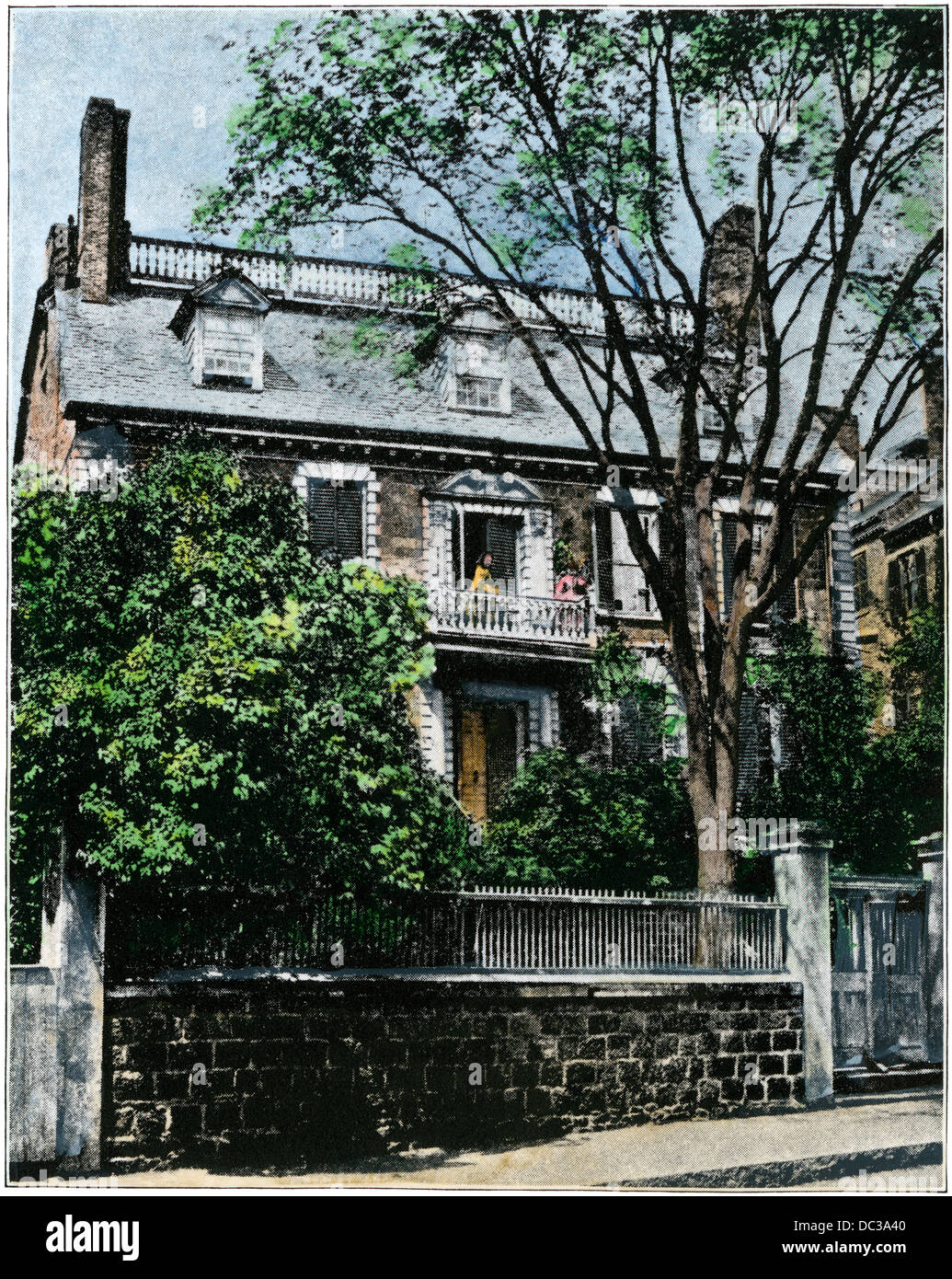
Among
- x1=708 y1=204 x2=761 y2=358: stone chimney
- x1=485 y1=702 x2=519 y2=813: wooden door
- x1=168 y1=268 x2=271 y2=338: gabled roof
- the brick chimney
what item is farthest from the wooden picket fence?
the brick chimney

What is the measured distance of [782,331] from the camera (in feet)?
44.8

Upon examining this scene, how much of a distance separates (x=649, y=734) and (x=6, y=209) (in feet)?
21.8

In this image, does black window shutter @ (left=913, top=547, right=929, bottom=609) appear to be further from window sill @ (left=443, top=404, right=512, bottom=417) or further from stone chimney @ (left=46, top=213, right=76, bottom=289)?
stone chimney @ (left=46, top=213, right=76, bottom=289)

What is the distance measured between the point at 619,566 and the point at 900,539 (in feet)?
7.98

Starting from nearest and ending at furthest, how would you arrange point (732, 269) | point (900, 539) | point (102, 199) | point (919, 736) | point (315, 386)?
point (102, 199) → point (919, 736) → point (732, 269) → point (900, 539) → point (315, 386)

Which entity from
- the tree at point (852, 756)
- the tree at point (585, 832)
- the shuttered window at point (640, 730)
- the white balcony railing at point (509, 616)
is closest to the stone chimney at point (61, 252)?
the white balcony railing at point (509, 616)

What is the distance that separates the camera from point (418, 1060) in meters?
11.6

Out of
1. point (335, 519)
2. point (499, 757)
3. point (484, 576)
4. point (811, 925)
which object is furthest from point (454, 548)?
point (811, 925)

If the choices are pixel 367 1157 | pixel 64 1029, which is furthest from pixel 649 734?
pixel 64 1029

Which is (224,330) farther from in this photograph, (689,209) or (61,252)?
(689,209)

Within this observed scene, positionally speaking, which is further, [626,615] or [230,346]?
[626,615]

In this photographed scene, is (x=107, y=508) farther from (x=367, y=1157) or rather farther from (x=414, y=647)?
(x=367, y=1157)

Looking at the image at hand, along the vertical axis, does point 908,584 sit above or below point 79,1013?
above

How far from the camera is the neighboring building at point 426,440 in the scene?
12.8 meters
